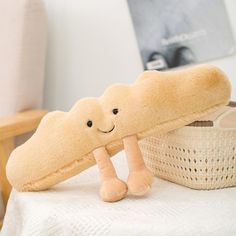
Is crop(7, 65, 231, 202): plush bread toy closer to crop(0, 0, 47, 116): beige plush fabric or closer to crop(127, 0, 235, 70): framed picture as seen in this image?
crop(127, 0, 235, 70): framed picture

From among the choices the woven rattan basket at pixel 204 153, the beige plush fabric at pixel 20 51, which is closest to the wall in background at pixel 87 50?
the beige plush fabric at pixel 20 51

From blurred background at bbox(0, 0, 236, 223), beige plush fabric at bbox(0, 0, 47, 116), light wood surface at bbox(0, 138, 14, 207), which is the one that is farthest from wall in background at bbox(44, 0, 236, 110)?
light wood surface at bbox(0, 138, 14, 207)

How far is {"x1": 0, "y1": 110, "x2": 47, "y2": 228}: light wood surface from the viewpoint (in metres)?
1.05

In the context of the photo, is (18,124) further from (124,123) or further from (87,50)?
(124,123)

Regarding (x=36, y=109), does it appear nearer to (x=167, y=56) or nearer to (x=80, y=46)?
(x=80, y=46)

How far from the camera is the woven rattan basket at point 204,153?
2.24 ft

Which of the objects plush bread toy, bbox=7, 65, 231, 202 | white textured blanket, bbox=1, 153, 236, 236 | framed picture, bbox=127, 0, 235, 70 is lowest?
white textured blanket, bbox=1, 153, 236, 236

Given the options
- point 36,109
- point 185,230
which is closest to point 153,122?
point 185,230

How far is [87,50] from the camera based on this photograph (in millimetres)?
1316

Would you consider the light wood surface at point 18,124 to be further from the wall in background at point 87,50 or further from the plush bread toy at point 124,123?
the plush bread toy at point 124,123

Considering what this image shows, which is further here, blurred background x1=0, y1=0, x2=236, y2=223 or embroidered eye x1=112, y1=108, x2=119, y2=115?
blurred background x1=0, y1=0, x2=236, y2=223

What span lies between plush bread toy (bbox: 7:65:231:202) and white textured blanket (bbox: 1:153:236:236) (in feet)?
0.11

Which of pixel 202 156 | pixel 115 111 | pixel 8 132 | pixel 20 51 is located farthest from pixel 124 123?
pixel 20 51

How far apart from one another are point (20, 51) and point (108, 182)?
68cm
